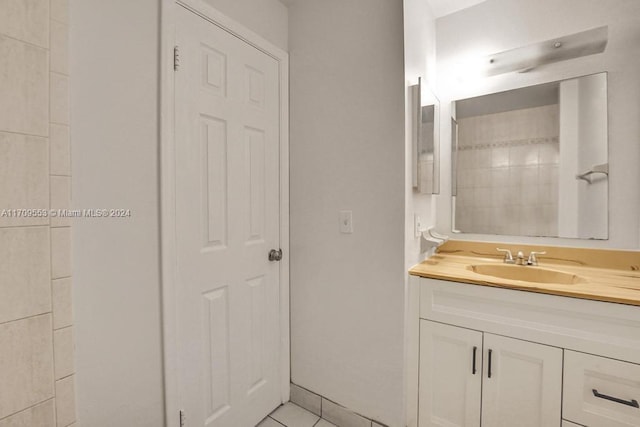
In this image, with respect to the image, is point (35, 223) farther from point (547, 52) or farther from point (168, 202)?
point (547, 52)

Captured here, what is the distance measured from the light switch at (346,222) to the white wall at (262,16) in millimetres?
1057

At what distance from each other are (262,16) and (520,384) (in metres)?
2.15

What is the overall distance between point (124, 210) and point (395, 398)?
147 centimetres

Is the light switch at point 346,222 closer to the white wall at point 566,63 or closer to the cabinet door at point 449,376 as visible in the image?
the cabinet door at point 449,376

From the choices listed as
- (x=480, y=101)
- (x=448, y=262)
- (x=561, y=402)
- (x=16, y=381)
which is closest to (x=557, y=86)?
(x=480, y=101)

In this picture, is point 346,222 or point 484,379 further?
point 346,222

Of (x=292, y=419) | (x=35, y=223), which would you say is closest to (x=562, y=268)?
(x=292, y=419)

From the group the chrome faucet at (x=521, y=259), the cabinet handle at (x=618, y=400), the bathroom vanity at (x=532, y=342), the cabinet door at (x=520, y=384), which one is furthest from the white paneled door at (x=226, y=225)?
the cabinet handle at (x=618, y=400)

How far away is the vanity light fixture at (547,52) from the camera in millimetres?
1489

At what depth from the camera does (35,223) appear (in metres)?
0.83

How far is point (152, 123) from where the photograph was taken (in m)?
1.11

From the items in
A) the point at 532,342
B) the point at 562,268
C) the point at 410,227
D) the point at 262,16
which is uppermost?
the point at 262,16

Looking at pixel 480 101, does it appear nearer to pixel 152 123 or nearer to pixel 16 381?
pixel 152 123

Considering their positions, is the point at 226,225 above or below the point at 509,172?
below
